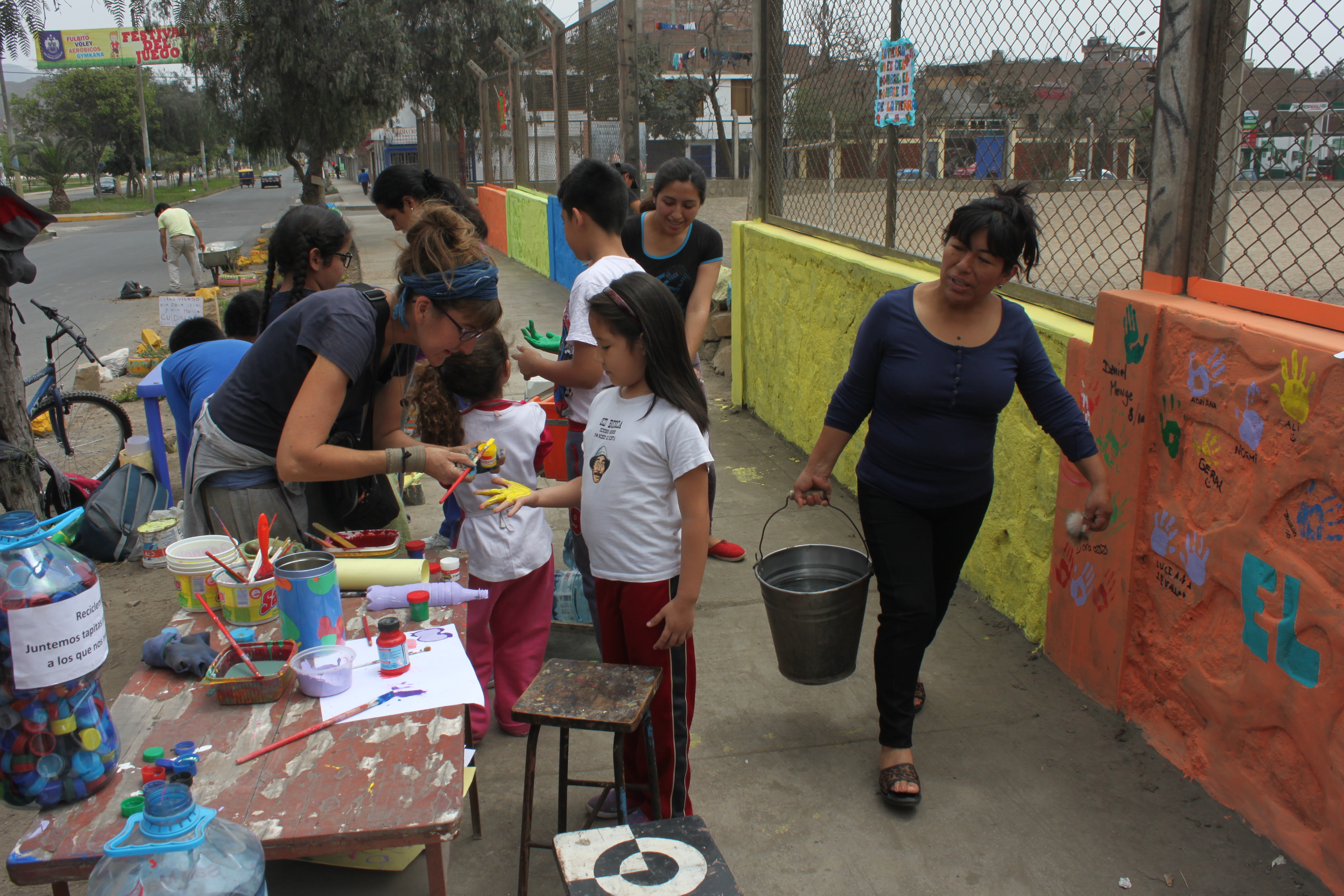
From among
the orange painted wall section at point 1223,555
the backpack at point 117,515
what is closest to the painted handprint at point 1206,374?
the orange painted wall section at point 1223,555

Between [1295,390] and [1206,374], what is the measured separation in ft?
1.12

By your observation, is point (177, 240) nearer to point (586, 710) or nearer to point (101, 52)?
point (586, 710)

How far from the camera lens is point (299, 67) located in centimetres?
1722

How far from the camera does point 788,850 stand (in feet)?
8.91

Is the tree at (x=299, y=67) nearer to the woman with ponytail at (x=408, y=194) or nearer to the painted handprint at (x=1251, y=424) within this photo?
the woman with ponytail at (x=408, y=194)

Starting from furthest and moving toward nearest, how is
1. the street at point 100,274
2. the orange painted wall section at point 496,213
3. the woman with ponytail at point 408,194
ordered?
1. the orange painted wall section at point 496,213
2. the street at point 100,274
3. the woman with ponytail at point 408,194

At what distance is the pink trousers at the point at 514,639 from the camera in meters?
3.21

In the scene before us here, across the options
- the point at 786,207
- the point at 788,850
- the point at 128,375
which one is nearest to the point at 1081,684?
the point at 788,850

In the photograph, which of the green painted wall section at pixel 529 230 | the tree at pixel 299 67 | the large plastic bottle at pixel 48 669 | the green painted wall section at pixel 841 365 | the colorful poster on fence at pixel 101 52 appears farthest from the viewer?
the colorful poster on fence at pixel 101 52

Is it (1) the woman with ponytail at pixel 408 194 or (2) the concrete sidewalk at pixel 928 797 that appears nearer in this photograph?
(2) the concrete sidewalk at pixel 928 797

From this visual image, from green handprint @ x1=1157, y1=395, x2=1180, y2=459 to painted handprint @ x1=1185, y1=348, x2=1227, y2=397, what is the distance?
84 mm

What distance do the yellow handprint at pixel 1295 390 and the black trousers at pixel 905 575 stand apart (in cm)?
80

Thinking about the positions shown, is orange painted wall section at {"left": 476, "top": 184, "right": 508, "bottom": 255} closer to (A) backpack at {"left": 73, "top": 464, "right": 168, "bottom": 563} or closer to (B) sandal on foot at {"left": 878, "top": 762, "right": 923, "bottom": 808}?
(A) backpack at {"left": 73, "top": 464, "right": 168, "bottom": 563}

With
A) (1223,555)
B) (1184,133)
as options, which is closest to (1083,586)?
(1223,555)
